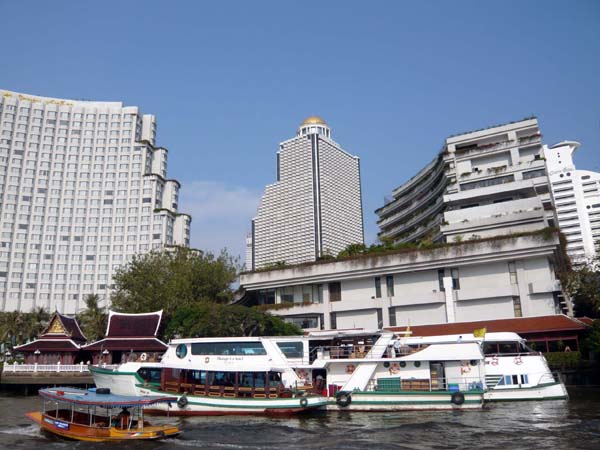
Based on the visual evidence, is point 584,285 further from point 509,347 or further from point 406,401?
point 406,401

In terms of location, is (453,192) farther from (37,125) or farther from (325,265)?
(37,125)

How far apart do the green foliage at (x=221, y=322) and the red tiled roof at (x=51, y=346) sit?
813 cm

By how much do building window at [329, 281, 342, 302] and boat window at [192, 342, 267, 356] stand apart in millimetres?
23376

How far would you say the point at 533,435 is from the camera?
1969cm

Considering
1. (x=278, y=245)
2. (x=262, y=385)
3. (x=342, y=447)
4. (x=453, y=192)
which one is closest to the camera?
(x=342, y=447)

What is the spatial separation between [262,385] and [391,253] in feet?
78.9

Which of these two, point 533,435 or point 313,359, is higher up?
point 313,359

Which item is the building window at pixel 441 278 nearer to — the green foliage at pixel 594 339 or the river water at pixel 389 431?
the green foliage at pixel 594 339

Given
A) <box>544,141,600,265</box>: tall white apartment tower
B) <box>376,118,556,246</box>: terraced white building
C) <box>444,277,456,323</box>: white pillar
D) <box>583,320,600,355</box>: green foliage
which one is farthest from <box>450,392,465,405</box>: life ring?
<box>544,141,600,265</box>: tall white apartment tower

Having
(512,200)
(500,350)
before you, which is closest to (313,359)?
(500,350)

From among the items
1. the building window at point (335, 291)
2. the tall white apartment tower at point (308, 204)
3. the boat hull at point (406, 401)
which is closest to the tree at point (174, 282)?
the building window at point (335, 291)

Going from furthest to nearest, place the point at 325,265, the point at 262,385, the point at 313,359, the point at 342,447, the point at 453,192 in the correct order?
the point at 453,192 < the point at 325,265 < the point at 313,359 < the point at 262,385 < the point at 342,447

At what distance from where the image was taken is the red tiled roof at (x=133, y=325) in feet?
148

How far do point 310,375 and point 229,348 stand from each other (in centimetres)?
477
